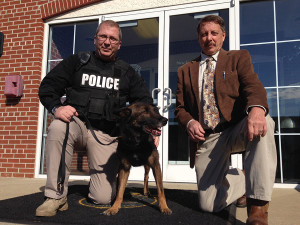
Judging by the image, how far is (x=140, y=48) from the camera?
5398 mm

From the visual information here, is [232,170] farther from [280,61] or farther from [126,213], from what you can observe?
[280,61]

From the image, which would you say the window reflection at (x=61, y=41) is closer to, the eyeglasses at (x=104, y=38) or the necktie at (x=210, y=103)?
the eyeglasses at (x=104, y=38)

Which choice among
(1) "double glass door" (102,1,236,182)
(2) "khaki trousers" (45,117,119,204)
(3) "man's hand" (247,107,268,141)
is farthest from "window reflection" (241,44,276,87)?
(2) "khaki trousers" (45,117,119,204)

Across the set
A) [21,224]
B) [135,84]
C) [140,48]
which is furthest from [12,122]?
[21,224]

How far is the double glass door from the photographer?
4.57m

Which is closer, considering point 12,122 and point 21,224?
point 21,224

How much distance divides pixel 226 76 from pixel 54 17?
4472mm

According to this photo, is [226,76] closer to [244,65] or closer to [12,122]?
[244,65]

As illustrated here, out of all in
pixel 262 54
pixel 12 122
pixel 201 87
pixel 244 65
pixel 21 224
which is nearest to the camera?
pixel 21 224

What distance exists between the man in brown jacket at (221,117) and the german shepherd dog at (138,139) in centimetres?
30

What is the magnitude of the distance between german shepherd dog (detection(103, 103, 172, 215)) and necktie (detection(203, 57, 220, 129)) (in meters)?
0.41

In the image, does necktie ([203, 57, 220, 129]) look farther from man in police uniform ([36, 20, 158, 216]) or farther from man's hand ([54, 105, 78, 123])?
man's hand ([54, 105, 78, 123])

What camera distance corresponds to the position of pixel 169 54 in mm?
4867

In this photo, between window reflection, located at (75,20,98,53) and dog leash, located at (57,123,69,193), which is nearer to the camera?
dog leash, located at (57,123,69,193)
